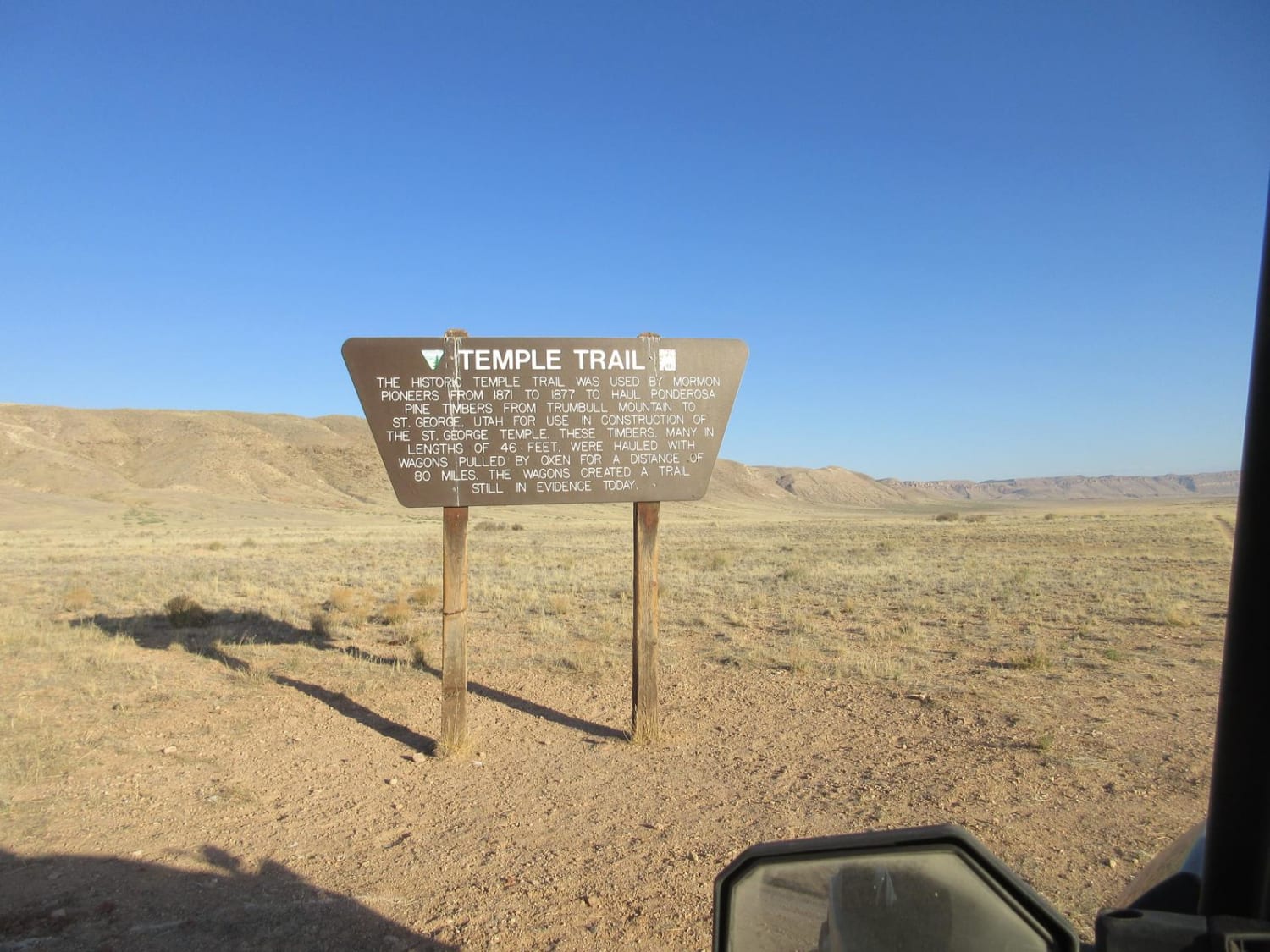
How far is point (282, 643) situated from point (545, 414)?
6269mm

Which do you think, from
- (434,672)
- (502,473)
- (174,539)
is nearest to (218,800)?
(502,473)

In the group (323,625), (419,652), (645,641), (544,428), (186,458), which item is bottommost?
(186,458)

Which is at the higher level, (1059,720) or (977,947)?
(977,947)

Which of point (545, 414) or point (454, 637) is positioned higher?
point (545, 414)

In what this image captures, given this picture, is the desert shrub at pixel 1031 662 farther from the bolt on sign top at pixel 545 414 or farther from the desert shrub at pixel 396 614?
the desert shrub at pixel 396 614

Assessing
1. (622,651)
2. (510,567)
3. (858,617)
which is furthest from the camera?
(510,567)

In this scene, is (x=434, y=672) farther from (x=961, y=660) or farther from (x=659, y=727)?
(x=961, y=660)

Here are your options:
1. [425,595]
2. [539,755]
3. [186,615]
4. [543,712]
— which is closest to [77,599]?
[186,615]

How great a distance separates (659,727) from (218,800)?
10.9 feet

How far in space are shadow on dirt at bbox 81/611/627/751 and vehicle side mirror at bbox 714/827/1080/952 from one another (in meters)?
5.79

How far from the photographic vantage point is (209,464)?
78688 millimetres

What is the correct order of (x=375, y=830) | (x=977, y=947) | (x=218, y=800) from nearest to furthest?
(x=977, y=947)
(x=375, y=830)
(x=218, y=800)

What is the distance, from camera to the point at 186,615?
12344mm

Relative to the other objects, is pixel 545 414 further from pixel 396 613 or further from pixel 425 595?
pixel 425 595
